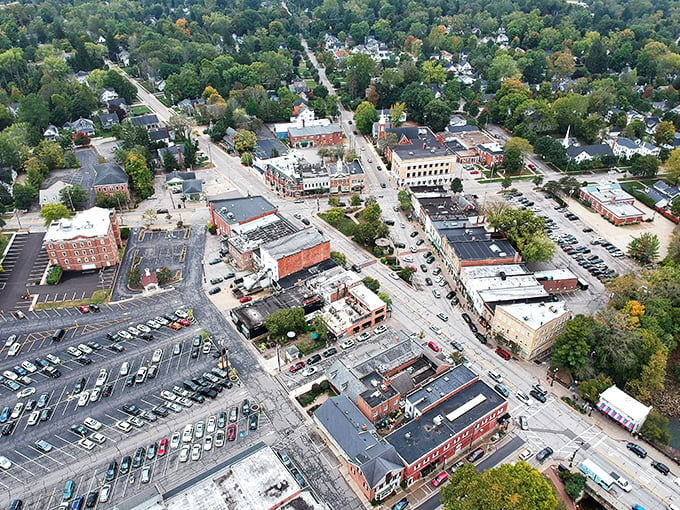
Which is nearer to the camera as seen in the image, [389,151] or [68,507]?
[68,507]

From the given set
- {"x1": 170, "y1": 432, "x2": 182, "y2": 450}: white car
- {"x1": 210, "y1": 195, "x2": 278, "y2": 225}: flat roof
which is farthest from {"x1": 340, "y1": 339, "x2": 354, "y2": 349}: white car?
{"x1": 210, "y1": 195, "x2": 278, "y2": 225}: flat roof

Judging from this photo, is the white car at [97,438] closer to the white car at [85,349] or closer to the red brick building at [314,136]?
the white car at [85,349]

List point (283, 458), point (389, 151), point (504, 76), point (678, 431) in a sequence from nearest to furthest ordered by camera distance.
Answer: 1. point (283, 458)
2. point (678, 431)
3. point (389, 151)
4. point (504, 76)

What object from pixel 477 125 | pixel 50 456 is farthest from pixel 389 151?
pixel 50 456

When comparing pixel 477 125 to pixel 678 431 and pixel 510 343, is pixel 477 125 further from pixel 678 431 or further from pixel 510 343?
pixel 678 431

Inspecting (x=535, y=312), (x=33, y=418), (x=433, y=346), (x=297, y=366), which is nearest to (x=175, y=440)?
(x=297, y=366)

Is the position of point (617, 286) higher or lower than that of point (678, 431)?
higher

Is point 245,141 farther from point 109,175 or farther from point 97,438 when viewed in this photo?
point 97,438

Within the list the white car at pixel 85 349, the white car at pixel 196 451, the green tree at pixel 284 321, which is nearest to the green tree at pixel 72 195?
the white car at pixel 85 349
